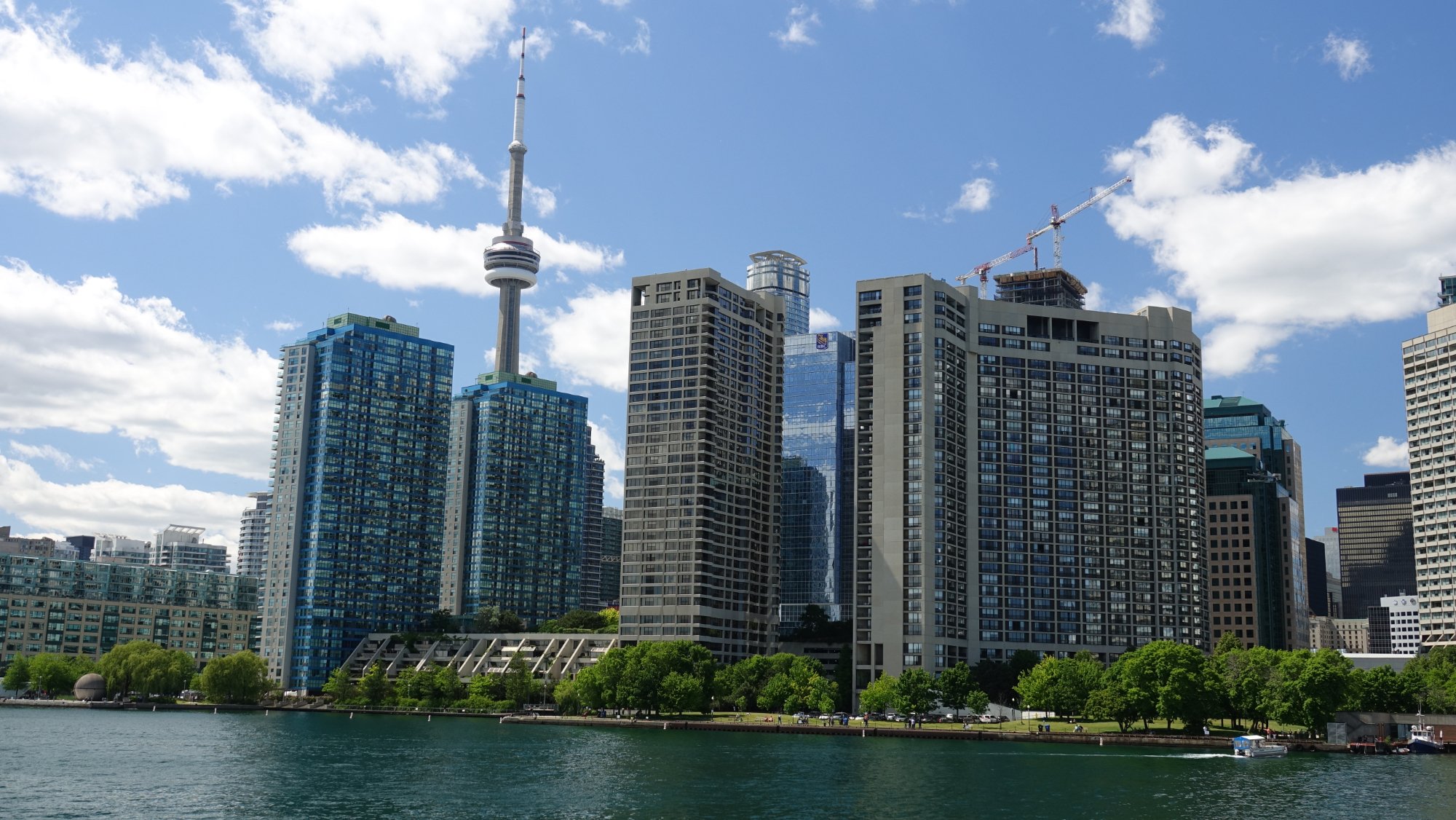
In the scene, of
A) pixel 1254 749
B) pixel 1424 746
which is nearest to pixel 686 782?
pixel 1254 749

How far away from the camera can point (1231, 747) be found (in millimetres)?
195375

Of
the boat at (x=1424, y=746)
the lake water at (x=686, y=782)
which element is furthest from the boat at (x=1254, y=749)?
the boat at (x=1424, y=746)

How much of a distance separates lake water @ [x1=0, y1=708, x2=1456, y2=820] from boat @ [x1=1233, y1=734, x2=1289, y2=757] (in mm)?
2047

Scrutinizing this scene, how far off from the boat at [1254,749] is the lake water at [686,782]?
80.6 inches

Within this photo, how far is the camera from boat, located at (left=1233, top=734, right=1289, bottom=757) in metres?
180

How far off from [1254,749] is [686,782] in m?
85.0

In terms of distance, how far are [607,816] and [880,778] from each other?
4451 centimetres

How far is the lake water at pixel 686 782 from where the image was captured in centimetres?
11819

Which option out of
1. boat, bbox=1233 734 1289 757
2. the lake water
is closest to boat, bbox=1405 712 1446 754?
the lake water

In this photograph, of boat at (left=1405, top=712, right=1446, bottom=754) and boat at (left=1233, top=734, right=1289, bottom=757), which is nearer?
boat at (left=1233, top=734, right=1289, bottom=757)

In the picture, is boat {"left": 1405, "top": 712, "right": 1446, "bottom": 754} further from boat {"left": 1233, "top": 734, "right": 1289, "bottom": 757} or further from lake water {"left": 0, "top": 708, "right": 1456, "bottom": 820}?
boat {"left": 1233, "top": 734, "right": 1289, "bottom": 757}

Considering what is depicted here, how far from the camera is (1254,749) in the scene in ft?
591

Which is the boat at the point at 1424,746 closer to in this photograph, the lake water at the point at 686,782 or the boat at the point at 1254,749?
the lake water at the point at 686,782

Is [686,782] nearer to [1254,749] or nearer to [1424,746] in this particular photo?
[1254,749]
